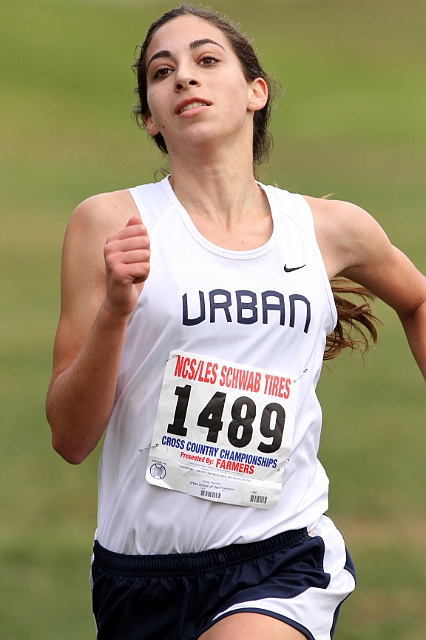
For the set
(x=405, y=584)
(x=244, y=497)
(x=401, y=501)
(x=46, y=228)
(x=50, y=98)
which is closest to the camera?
(x=244, y=497)

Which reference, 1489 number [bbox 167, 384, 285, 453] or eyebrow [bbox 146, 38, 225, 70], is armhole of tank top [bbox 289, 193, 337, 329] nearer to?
1489 number [bbox 167, 384, 285, 453]

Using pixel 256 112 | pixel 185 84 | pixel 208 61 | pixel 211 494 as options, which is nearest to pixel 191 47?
pixel 208 61

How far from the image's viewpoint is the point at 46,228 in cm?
1886

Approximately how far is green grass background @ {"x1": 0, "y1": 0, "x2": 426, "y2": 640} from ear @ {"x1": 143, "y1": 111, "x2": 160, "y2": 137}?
1.84 feet

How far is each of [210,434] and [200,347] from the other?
23cm

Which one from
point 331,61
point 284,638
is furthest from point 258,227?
point 331,61

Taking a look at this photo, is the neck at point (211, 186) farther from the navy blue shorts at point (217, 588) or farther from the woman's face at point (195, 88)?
the navy blue shorts at point (217, 588)

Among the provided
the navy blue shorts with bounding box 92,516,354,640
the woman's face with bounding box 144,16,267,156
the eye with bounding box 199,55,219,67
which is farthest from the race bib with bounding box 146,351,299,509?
the eye with bounding box 199,55,219,67

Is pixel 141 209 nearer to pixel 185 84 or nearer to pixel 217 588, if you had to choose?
pixel 185 84

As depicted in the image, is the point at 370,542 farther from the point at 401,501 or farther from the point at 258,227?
the point at 258,227

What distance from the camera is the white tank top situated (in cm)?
293

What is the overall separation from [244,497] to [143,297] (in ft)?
1.96

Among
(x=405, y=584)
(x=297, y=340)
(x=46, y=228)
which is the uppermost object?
(x=297, y=340)

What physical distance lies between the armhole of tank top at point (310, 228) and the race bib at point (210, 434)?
1.13ft
